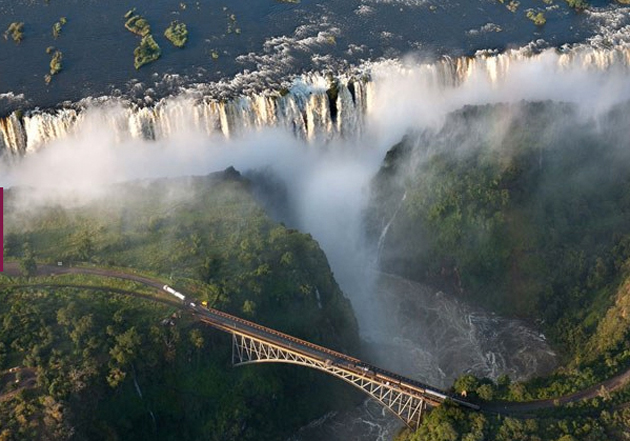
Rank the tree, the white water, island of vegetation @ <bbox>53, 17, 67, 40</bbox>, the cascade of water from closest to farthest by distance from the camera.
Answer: the tree → the white water → the cascade of water → island of vegetation @ <bbox>53, 17, 67, 40</bbox>

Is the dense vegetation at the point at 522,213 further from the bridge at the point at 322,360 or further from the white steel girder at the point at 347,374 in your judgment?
the white steel girder at the point at 347,374

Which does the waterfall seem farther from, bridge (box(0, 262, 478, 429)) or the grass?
bridge (box(0, 262, 478, 429))

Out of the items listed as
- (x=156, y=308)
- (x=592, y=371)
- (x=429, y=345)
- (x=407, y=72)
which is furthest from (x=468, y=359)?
(x=407, y=72)

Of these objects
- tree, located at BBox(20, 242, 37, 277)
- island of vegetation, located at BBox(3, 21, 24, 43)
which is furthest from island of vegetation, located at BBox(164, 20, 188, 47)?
tree, located at BBox(20, 242, 37, 277)

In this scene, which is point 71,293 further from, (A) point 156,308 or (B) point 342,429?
(B) point 342,429

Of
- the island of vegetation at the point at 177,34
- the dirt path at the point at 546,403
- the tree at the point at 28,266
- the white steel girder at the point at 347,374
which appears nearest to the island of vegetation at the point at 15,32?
the island of vegetation at the point at 177,34

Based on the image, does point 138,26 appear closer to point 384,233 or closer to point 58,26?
point 58,26

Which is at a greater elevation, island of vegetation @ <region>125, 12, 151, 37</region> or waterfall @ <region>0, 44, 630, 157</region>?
island of vegetation @ <region>125, 12, 151, 37</region>
